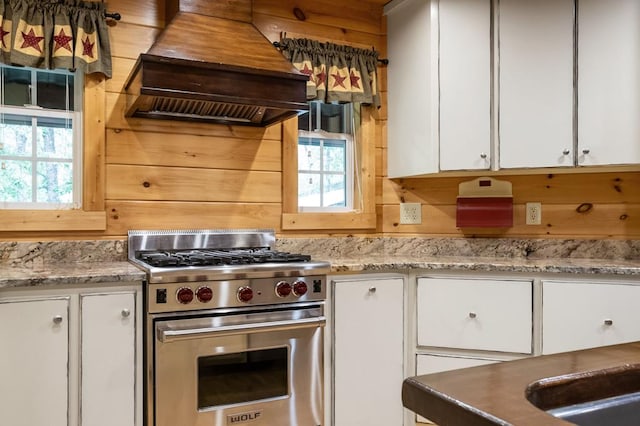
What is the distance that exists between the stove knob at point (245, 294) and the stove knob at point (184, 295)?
199 mm

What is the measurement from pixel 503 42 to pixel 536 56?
0.18 metres

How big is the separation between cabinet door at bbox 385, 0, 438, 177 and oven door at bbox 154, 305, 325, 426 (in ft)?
3.55

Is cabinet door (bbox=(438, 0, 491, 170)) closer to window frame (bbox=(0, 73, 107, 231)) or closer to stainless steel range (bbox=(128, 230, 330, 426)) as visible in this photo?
stainless steel range (bbox=(128, 230, 330, 426))

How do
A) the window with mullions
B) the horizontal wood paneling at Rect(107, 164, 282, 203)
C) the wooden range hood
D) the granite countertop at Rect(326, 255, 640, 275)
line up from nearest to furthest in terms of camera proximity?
the wooden range hood → the granite countertop at Rect(326, 255, 640, 275) → the horizontal wood paneling at Rect(107, 164, 282, 203) → the window with mullions

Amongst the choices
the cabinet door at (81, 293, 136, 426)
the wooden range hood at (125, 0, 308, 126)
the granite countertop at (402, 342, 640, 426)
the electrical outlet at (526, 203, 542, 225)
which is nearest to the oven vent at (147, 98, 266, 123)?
the wooden range hood at (125, 0, 308, 126)

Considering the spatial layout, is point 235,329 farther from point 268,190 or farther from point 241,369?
point 268,190

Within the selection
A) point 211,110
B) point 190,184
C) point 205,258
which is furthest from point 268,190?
point 205,258

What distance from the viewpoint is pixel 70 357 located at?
1.88 m

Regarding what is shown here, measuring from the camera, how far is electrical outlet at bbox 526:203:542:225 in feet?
9.39

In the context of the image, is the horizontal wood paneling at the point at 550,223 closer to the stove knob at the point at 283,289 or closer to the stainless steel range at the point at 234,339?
the stainless steel range at the point at 234,339

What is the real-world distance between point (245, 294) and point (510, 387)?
1462 millimetres

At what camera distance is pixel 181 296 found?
1.98 metres

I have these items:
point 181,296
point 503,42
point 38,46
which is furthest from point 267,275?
point 503,42

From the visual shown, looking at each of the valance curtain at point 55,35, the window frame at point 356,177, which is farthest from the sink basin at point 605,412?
the valance curtain at point 55,35
